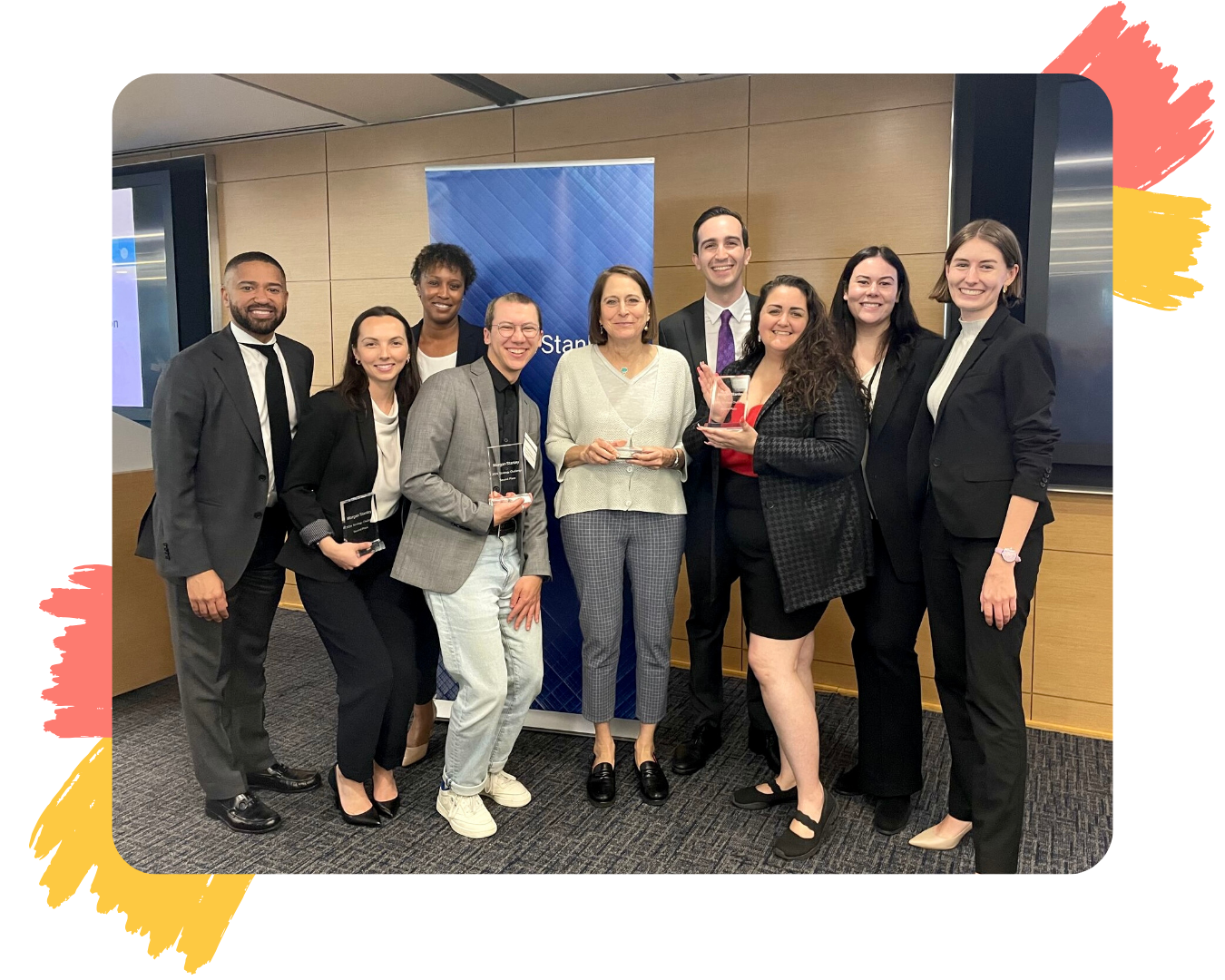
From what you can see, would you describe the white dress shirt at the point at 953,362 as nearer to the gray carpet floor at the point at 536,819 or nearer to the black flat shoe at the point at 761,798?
the gray carpet floor at the point at 536,819

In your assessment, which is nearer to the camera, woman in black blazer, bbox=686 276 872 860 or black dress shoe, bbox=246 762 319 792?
woman in black blazer, bbox=686 276 872 860

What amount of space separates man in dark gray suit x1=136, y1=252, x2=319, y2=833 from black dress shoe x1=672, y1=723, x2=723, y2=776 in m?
1.37

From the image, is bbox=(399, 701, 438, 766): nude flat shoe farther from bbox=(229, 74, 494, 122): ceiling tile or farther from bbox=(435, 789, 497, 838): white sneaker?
bbox=(229, 74, 494, 122): ceiling tile

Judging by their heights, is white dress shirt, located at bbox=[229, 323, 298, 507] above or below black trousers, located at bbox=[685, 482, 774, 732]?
above

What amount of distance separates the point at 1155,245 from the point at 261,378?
244 cm

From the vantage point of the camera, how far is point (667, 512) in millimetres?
2768

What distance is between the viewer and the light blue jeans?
8.40 feet

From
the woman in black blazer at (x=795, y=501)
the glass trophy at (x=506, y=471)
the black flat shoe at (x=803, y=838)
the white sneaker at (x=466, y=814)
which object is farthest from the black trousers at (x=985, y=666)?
the white sneaker at (x=466, y=814)

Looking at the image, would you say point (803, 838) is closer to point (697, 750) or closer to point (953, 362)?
point (697, 750)

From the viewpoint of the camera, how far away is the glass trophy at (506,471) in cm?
258

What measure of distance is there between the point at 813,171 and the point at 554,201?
1.04 metres

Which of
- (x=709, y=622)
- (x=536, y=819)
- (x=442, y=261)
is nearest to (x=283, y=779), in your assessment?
(x=536, y=819)

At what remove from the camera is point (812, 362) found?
240 centimetres

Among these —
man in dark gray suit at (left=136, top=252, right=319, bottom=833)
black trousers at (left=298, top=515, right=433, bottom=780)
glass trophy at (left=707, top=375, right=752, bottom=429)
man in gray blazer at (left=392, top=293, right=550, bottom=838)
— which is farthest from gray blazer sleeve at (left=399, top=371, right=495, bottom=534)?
glass trophy at (left=707, top=375, right=752, bottom=429)
